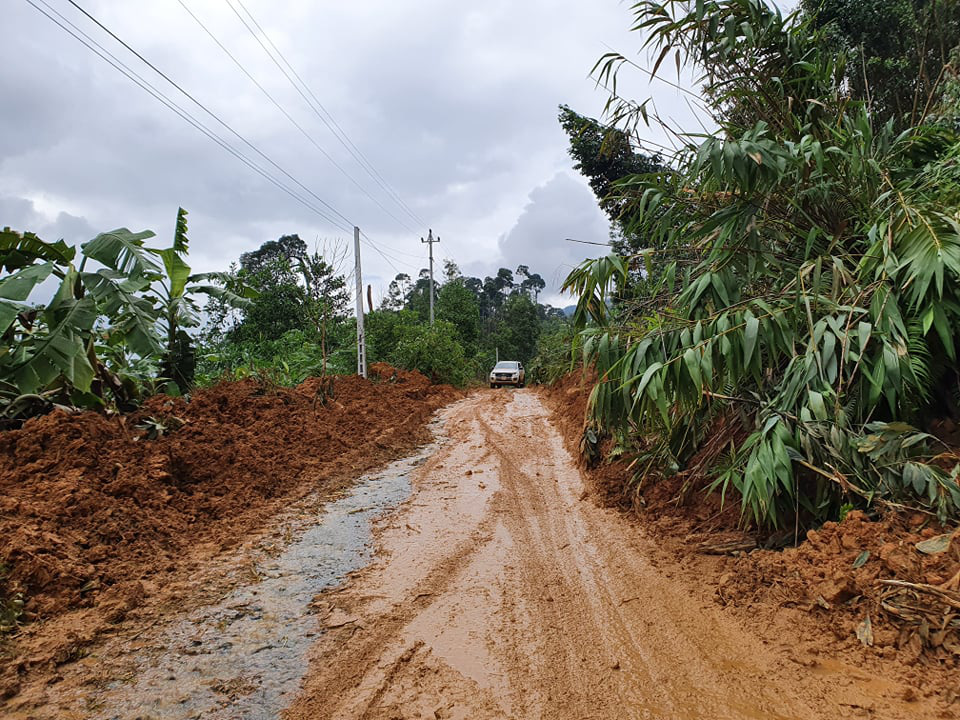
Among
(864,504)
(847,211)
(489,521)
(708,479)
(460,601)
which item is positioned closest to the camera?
(864,504)

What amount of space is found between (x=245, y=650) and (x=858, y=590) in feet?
11.2

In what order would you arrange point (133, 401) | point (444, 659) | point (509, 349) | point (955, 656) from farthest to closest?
point (509, 349), point (133, 401), point (444, 659), point (955, 656)

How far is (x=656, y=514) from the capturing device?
5.09m

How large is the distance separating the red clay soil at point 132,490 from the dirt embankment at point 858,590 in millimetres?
3933

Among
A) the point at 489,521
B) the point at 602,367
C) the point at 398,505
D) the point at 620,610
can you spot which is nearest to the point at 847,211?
the point at 602,367

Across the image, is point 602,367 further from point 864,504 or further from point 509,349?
point 509,349

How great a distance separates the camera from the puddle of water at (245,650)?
2.62m

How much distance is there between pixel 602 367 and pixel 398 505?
2969 millimetres

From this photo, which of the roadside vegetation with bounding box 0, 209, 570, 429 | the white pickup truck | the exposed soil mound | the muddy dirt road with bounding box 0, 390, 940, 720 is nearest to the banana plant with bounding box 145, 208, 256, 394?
the roadside vegetation with bounding box 0, 209, 570, 429

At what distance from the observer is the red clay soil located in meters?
3.48

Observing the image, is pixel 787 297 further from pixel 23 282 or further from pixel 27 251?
pixel 27 251

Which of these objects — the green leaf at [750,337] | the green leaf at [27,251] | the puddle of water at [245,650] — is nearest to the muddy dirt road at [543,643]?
the puddle of water at [245,650]

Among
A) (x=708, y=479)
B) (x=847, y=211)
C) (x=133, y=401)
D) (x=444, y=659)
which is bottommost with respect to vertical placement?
(x=444, y=659)

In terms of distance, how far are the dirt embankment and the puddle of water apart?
8.61 feet
